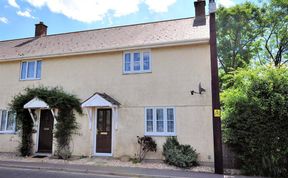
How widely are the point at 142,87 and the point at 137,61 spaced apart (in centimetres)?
147

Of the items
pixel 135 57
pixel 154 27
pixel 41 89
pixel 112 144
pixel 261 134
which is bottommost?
pixel 112 144

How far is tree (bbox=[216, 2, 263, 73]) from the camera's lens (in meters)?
19.2

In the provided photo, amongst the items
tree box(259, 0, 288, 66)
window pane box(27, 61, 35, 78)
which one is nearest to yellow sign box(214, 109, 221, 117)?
window pane box(27, 61, 35, 78)

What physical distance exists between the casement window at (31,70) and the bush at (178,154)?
8.69 m

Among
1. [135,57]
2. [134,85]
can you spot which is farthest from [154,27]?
[134,85]

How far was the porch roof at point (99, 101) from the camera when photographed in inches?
404

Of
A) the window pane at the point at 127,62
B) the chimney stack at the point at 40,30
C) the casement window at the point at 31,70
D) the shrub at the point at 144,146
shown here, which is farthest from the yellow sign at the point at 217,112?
the chimney stack at the point at 40,30

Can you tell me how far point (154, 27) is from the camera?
13.1 metres

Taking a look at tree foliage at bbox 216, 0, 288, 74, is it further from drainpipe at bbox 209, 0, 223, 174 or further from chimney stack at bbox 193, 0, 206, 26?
drainpipe at bbox 209, 0, 223, 174

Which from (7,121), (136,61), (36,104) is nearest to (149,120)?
(136,61)

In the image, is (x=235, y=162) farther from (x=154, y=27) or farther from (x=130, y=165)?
(x=154, y=27)

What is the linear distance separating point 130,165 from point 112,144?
187cm

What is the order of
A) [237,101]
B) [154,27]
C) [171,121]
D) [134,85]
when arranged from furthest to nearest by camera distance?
[154,27], [134,85], [171,121], [237,101]

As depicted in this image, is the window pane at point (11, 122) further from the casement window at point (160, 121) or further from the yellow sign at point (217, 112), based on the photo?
the yellow sign at point (217, 112)
